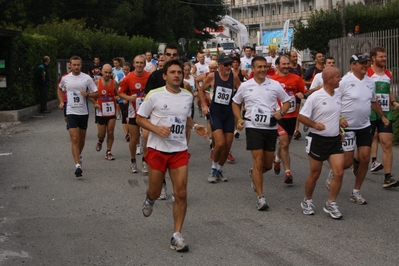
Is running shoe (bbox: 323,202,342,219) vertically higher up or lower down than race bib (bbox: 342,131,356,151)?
lower down

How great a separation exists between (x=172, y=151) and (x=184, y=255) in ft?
3.48

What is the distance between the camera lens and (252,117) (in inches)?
366

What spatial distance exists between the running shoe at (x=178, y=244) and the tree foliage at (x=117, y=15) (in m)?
35.4

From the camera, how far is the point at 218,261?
6.71 m

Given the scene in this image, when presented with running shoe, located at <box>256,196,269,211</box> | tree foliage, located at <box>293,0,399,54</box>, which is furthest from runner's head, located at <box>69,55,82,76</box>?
tree foliage, located at <box>293,0,399,54</box>

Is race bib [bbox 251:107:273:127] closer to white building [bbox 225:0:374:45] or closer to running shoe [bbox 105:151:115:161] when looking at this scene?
running shoe [bbox 105:151:115:161]

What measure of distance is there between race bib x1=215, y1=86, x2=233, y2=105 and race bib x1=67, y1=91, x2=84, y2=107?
2.46 metres

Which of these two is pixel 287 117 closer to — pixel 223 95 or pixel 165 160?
pixel 223 95

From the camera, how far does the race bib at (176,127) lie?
287 inches

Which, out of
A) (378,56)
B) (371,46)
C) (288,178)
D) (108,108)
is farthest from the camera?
(371,46)

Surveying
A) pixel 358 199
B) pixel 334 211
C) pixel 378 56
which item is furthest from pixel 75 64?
pixel 334 211

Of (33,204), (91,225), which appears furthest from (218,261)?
(33,204)

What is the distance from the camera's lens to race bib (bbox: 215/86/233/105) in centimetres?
1119

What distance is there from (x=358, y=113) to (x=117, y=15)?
45.8 m
